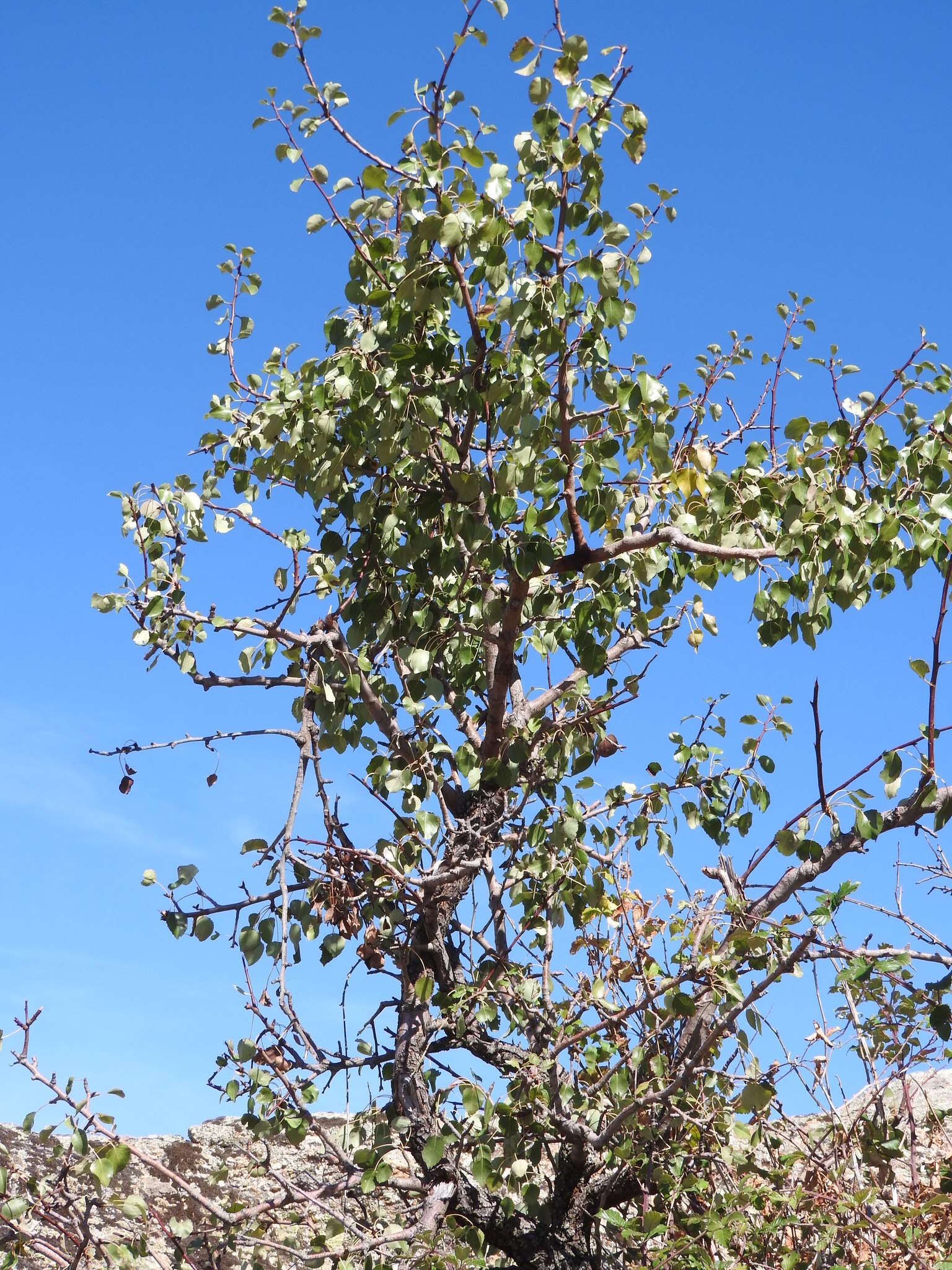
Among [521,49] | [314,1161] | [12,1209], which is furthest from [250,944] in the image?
[521,49]

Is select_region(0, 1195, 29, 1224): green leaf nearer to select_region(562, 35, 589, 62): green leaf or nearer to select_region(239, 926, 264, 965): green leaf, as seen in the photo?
select_region(239, 926, 264, 965): green leaf

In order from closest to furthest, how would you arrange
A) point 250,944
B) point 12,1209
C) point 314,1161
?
1. point 12,1209
2. point 250,944
3. point 314,1161

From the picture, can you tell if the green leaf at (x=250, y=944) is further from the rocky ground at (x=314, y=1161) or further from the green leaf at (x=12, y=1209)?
the green leaf at (x=12, y=1209)

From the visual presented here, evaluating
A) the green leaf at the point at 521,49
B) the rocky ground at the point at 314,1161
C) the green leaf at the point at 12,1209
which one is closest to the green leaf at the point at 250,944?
the rocky ground at the point at 314,1161

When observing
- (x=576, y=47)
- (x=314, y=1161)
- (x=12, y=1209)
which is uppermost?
(x=576, y=47)

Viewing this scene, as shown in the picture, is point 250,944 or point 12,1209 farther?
point 250,944

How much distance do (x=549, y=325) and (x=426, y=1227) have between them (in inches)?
139

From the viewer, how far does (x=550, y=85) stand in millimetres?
3756

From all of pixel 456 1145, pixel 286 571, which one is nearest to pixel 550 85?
pixel 286 571

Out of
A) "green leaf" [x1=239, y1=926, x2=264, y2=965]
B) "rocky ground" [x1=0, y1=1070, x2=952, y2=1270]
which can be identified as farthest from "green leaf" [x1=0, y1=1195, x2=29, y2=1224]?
"green leaf" [x1=239, y1=926, x2=264, y2=965]

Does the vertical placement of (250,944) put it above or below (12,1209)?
above

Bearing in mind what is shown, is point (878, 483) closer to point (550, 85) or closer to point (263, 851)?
point (550, 85)

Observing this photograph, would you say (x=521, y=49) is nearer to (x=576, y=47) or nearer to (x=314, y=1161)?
(x=576, y=47)

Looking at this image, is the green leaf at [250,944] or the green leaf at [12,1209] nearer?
the green leaf at [12,1209]
